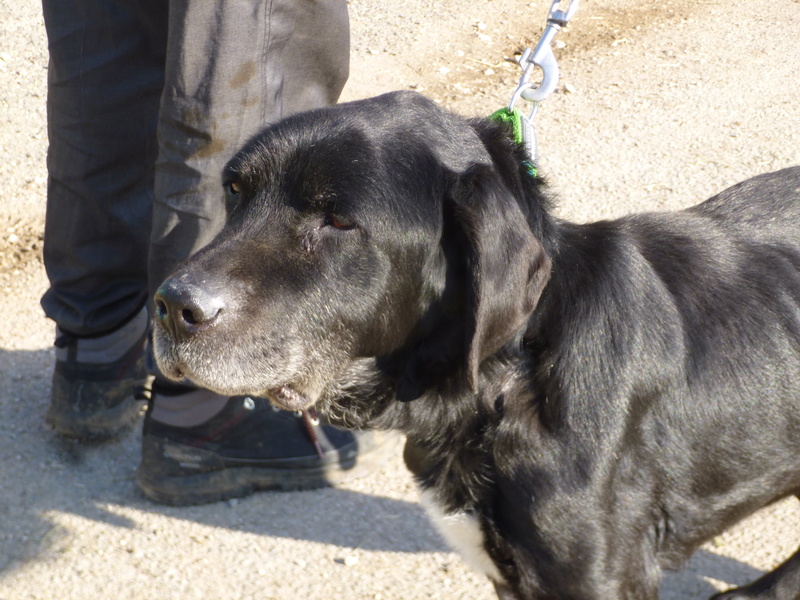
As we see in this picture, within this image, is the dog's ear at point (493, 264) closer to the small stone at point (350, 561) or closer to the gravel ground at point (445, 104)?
the gravel ground at point (445, 104)

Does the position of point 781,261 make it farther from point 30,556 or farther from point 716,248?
point 30,556

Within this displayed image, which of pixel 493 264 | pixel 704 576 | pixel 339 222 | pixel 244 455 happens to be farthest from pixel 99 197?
pixel 704 576

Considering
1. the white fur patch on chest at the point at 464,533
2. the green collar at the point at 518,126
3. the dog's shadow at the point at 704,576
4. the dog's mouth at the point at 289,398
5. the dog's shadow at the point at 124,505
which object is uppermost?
the green collar at the point at 518,126

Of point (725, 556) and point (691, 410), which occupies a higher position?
point (691, 410)

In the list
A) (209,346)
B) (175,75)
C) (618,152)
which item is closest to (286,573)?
(209,346)

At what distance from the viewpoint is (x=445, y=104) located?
6.11 metres

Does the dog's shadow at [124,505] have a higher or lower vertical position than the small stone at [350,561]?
lower

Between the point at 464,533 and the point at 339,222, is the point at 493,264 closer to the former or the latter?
the point at 339,222

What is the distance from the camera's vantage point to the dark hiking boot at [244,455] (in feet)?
11.2

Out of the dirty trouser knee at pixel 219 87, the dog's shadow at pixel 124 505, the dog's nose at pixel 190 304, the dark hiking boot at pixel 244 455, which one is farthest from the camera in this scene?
the dark hiking boot at pixel 244 455

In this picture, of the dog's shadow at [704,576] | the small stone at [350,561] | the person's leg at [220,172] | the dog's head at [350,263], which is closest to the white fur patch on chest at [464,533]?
the dog's head at [350,263]

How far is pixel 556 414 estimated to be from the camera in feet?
7.95

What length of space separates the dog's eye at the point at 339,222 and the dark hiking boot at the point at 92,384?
5.58 ft

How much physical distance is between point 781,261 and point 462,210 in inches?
41.3
